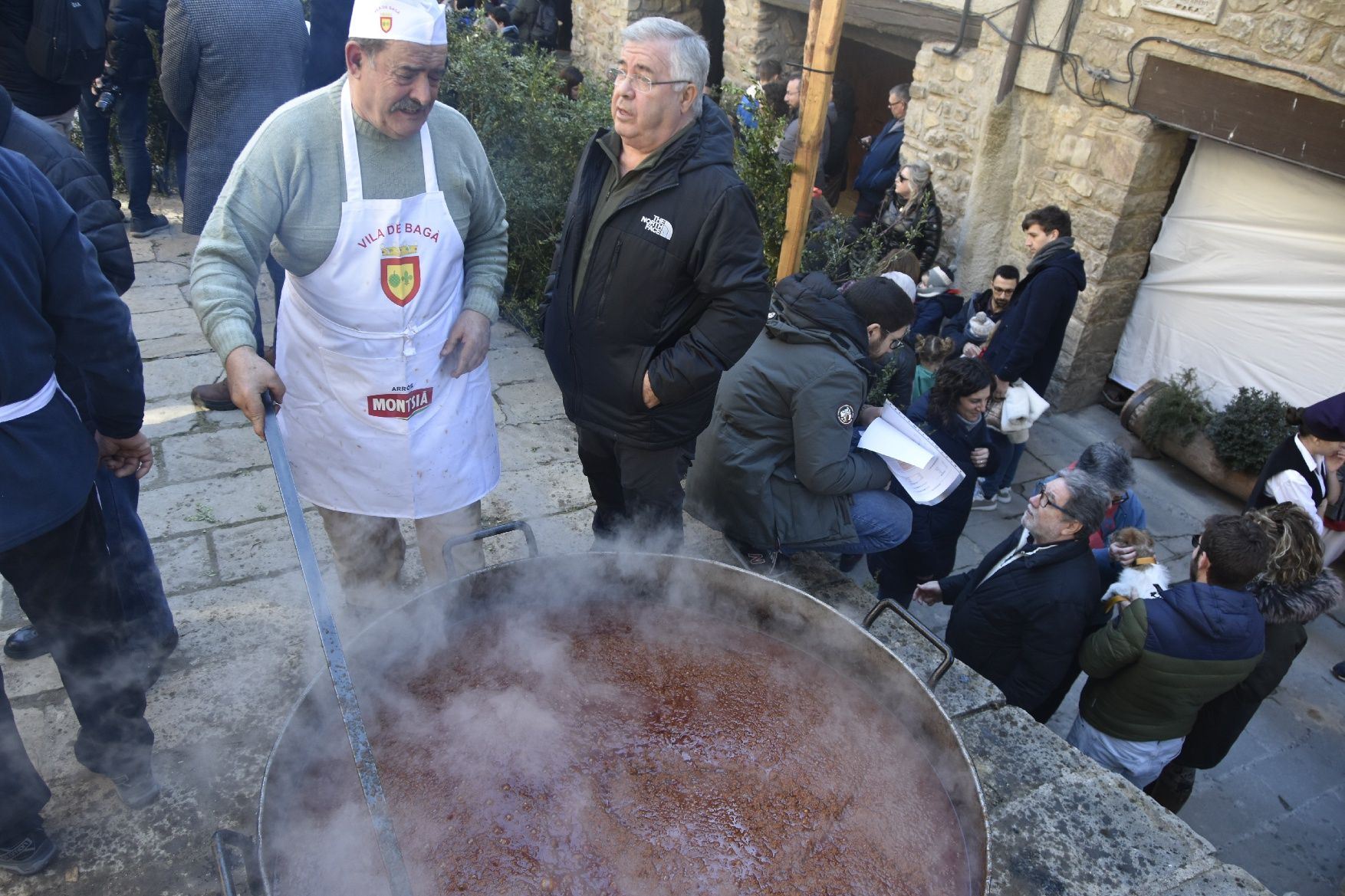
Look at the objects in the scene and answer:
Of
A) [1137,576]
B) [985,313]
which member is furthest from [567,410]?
[985,313]

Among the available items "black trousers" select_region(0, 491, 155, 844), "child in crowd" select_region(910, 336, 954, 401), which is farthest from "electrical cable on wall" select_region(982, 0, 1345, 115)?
"black trousers" select_region(0, 491, 155, 844)

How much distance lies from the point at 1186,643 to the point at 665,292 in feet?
6.66

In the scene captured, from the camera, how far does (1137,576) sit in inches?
131

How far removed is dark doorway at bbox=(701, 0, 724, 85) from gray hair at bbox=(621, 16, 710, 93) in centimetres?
882

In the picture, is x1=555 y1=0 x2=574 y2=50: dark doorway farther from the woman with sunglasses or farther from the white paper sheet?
the white paper sheet

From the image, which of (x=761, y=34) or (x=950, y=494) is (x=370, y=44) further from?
(x=761, y=34)

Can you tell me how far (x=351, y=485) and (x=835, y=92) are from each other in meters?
7.61

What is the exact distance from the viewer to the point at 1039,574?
316cm

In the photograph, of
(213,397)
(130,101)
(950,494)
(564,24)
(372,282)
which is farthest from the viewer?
(564,24)

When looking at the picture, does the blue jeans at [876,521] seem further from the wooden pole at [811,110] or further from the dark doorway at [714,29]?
the dark doorway at [714,29]

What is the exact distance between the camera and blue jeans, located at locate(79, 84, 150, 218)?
6.24 m

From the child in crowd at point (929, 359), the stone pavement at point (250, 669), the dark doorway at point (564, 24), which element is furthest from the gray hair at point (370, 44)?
the dark doorway at point (564, 24)

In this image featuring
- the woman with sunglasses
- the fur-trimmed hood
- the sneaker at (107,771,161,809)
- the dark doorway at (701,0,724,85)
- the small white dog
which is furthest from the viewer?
the dark doorway at (701,0,724,85)

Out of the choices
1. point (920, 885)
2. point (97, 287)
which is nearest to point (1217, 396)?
point (920, 885)
